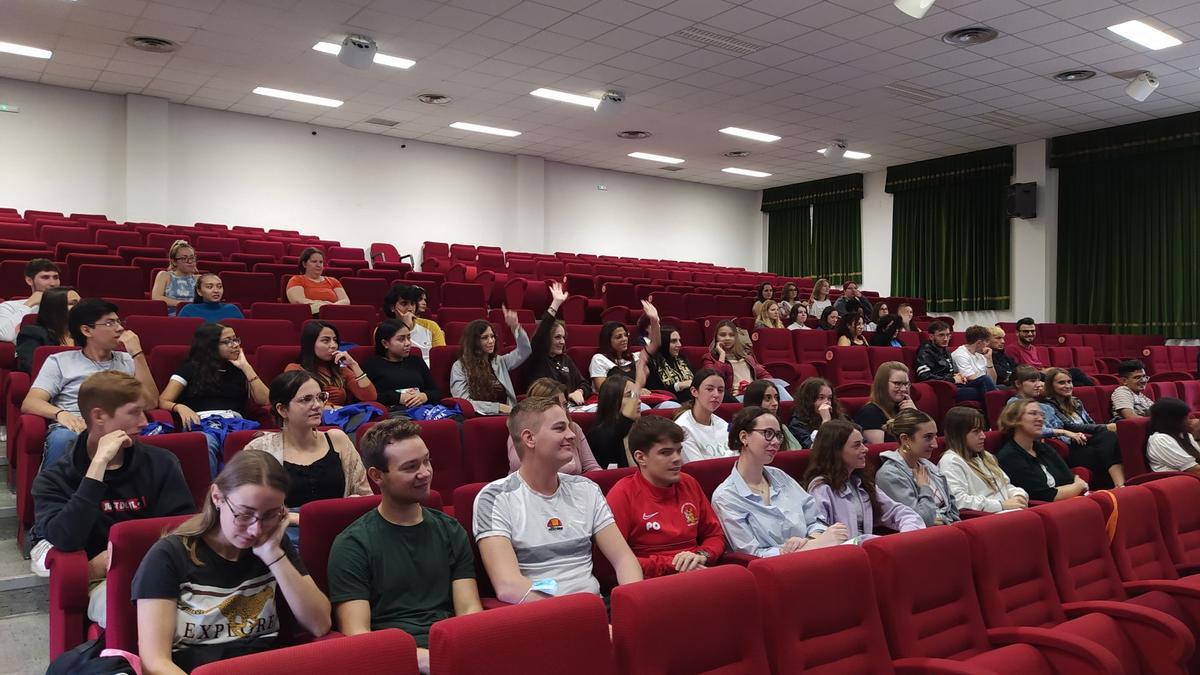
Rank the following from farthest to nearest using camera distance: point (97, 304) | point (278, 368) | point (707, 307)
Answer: point (707, 307) < point (278, 368) < point (97, 304)

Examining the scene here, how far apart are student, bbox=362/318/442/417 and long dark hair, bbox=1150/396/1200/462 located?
12.9ft

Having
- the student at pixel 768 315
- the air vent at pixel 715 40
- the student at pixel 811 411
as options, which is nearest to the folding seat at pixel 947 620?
the student at pixel 811 411

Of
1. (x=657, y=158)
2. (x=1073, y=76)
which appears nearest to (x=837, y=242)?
(x=657, y=158)

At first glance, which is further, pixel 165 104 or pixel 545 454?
pixel 165 104

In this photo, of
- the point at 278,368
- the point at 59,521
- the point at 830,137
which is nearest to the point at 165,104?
the point at 278,368

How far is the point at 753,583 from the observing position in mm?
1879

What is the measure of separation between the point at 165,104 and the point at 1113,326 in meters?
12.1

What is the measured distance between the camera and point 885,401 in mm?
4445

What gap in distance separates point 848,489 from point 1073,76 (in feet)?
24.1

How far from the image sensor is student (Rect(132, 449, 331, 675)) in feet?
5.59

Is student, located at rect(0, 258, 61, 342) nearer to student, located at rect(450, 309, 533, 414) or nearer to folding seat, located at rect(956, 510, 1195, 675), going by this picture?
student, located at rect(450, 309, 533, 414)

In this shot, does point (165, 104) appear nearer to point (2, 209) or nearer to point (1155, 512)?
point (2, 209)

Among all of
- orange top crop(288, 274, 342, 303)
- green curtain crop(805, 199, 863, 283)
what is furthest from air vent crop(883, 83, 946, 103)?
orange top crop(288, 274, 342, 303)

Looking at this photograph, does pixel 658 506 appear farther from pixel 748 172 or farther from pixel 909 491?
pixel 748 172
